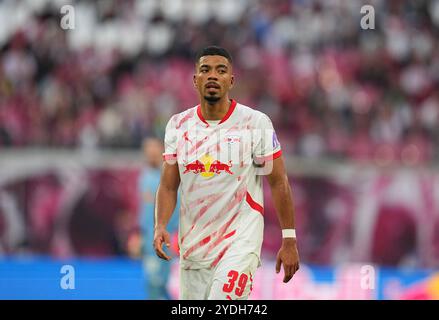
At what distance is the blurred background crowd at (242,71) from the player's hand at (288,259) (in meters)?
8.52

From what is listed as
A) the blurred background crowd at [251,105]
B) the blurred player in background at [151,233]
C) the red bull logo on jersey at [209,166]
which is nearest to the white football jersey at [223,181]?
the red bull logo on jersey at [209,166]

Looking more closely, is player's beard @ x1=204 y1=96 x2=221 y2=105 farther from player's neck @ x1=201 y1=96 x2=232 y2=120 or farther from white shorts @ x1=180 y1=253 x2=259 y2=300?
white shorts @ x1=180 y1=253 x2=259 y2=300

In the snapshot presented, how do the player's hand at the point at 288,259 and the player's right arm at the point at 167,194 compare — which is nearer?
the player's hand at the point at 288,259

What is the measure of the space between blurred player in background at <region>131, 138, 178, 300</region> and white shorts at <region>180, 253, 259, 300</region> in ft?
11.7

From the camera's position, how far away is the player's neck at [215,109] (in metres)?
6.38

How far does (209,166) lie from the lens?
20.8 ft

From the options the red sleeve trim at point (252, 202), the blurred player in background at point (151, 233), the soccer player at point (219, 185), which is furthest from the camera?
the blurred player in background at point (151, 233)

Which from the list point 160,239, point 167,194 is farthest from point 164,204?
point 160,239

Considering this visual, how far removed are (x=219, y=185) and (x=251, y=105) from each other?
9696 millimetres

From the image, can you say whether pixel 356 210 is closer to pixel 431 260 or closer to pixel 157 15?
pixel 431 260

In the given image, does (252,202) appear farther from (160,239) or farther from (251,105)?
(251,105)

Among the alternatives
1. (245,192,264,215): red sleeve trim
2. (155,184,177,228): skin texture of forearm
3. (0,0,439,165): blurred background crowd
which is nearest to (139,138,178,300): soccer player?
(155,184,177,228): skin texture of forearm

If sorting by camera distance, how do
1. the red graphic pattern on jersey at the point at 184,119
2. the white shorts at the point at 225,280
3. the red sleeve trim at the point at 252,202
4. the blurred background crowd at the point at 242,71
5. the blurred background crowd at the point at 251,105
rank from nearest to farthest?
1. the white shorts at the point at 225,280
2. the red sleeve trim at the point at 252,202
3. the red graphic pattern on jersey at the point at 184,119
4. the blurred background crowd at the point at 251,105
5. the blurred background crowd at the point at 242,71

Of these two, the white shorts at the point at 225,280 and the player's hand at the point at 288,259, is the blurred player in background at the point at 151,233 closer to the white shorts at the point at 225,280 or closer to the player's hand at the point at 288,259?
the white shorts at the point at 225,280
